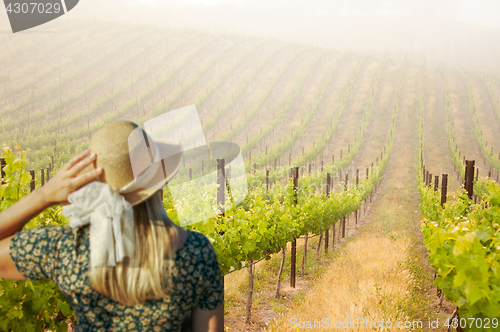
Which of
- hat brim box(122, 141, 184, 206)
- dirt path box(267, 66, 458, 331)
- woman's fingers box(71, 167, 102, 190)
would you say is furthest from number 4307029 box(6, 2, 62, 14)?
woman's fingers box(71, 167, 102, 190)

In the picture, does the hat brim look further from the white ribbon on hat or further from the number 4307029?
the number 4307029

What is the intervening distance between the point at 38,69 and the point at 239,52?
3563cm

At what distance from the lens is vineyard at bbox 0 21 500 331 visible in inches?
172

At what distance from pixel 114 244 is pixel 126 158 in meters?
0.28

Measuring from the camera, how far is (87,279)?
107cm

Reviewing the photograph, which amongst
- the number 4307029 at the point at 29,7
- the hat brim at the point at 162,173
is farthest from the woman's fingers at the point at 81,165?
the number 4307029 at the point at 29,7

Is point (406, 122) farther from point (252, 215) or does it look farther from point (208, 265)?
point (208, 265)

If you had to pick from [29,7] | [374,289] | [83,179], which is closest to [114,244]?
[83,179]

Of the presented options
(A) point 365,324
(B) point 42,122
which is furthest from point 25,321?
(B) point 42,122

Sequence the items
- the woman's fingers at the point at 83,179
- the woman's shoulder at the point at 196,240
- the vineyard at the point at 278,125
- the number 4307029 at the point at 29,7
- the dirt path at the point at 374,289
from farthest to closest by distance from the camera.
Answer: the number 4307029 at the point at 29,7
the dirt path at the point at 374,289
the vineyard at the point at 278,125
the woman's shoulder at the point at 196,240
the woman's fingers at the point at 83,179

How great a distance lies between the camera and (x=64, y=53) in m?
51.0

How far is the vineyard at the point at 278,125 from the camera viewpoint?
438 centimetres

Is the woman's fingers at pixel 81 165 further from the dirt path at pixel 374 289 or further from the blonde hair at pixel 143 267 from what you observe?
the dirt path at pixel 374 289

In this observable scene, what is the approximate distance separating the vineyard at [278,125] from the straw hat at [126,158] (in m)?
1.65
